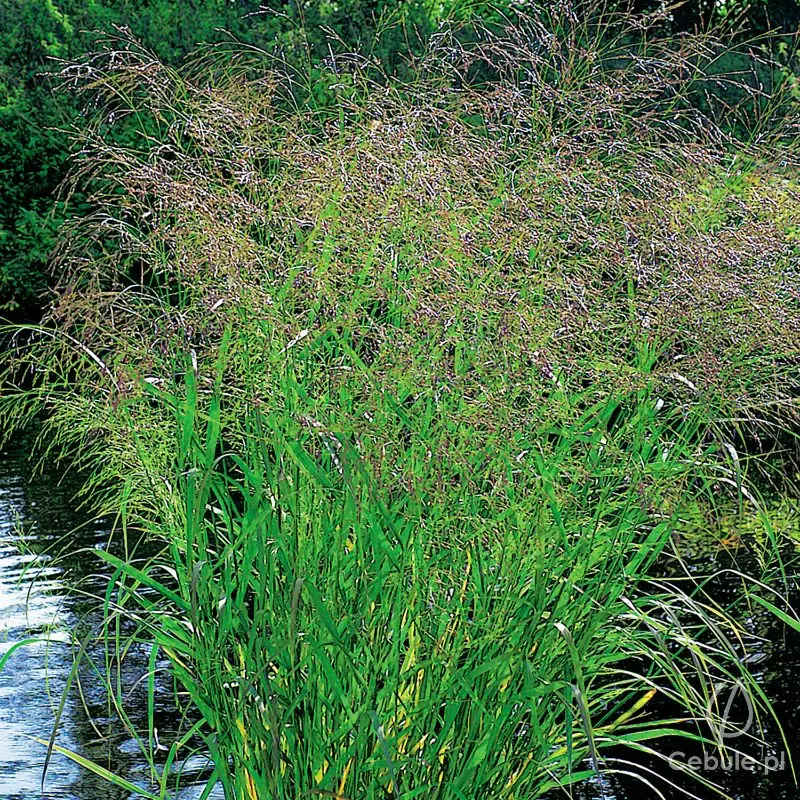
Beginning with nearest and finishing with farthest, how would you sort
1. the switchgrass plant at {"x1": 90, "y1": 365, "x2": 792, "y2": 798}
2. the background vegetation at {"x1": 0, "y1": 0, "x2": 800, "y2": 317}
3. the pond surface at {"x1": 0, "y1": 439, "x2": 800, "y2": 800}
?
the switchgrass plant at {"x1": 90, "y1": 365, "x2": 792, "y2": 798} → the pond surface at {"x1": 0, "y1": 439, "x2": 800, "y2": 800} → the background vegetation at {"x1": 0, "y1": 0, "x2": 800, "y2": 317}

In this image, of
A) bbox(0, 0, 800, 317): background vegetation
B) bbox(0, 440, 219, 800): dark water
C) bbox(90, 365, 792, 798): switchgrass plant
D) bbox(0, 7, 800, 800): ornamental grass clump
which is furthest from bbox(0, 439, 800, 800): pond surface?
bbox(0, 0, 800, 317): background vegetation

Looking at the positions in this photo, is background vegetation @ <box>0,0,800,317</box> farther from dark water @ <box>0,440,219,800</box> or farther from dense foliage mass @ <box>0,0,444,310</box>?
dark water @ <box>0,440,219,800</box>

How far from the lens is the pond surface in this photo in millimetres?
3688

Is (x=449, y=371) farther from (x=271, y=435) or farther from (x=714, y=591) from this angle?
(x=714, y=591)

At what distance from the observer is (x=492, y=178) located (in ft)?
9.12

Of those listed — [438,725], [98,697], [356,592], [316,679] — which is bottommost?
[98,697]

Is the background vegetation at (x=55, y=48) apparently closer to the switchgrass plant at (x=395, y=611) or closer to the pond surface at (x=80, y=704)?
the pond surface at (x=80, y=704)

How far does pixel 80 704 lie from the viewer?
4.43 meters

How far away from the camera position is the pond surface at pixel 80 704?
145 inches

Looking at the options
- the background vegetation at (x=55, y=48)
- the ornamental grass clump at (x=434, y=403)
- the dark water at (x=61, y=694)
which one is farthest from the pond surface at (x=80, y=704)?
A: the background vegetation at (x=55, y=48)

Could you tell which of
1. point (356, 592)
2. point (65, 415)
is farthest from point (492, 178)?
point (65, 415)

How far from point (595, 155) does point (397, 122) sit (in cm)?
47

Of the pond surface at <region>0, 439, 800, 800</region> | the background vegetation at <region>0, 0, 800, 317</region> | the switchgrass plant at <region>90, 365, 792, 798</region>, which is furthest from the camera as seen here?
the background vegetation at <region>0, 0, 800, 317</region>

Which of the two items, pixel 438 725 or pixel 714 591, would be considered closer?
pixel 438 725
